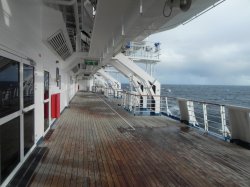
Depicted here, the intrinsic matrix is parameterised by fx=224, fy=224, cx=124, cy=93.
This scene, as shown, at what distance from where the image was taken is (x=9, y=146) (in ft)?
7.30

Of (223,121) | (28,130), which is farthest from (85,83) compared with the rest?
(28,130)

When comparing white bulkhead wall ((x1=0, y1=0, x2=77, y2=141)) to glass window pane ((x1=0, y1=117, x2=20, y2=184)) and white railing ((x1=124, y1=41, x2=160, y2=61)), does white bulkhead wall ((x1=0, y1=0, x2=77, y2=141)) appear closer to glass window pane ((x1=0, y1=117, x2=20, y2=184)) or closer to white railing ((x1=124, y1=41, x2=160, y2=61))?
glass window pane ((x1=0, y1=117, x2=20, y2=184))

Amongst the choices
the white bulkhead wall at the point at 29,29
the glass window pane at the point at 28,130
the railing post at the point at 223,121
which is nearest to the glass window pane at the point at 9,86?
the white bulkhead wall at the point at 29,29

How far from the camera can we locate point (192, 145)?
3.75 m

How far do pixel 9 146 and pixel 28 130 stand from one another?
76 centimetres

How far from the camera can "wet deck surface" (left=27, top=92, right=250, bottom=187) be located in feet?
7.76

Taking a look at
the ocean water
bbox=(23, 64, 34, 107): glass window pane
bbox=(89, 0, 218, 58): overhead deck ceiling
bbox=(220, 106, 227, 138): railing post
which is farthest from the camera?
the ocean water

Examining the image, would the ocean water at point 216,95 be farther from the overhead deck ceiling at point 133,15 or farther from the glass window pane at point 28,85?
the glass window pane at point 28,85

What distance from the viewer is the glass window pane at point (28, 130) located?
9.24ft

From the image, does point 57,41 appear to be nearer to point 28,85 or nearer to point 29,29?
point 29,29

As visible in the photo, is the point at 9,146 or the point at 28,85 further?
the point at 28,85

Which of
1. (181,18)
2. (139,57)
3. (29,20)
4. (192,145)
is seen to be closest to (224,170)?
(192,145)

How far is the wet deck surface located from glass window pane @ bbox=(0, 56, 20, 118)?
0.80 metres

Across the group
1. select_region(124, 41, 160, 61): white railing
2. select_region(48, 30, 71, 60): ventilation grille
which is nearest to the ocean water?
select_region(124, 41, 160, 61): white railing
